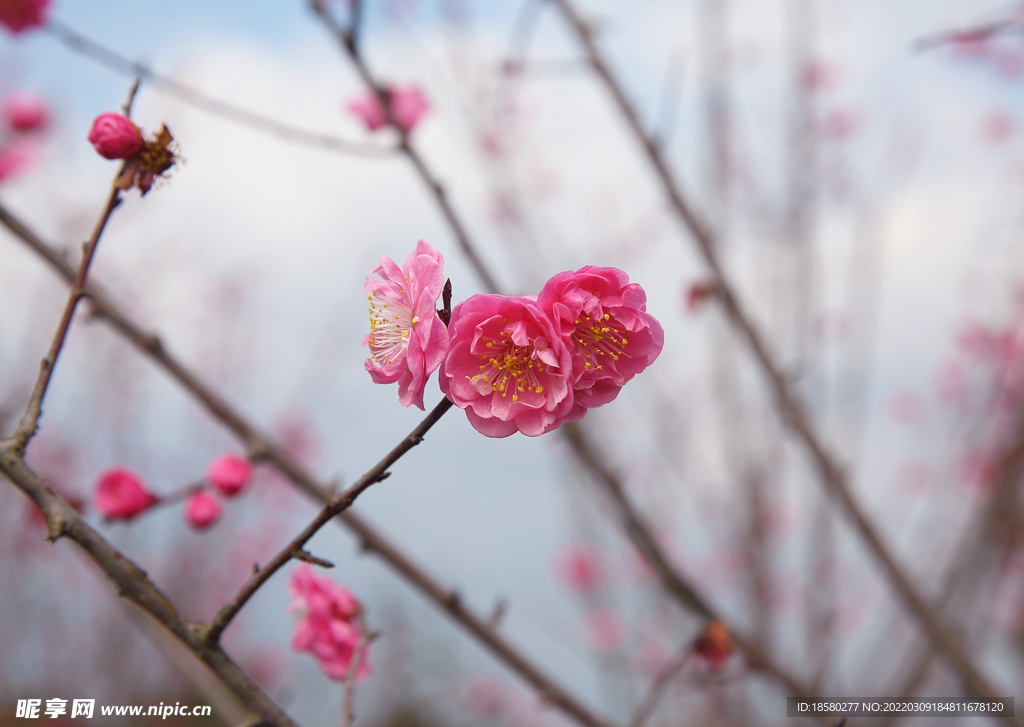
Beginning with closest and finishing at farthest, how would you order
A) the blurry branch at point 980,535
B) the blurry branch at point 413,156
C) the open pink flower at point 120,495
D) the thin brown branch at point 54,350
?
the thin brown branch at point 54,350 → the open pink flower at point 120,495 → the blurry branch at point 413,156 → the blurry branch at point 980,535

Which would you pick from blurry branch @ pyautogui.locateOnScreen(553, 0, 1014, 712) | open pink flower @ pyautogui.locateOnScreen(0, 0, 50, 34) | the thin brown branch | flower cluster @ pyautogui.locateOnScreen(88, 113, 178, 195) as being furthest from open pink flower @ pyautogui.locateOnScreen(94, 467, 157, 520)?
blurry branch @ pyautogui.locateOnScreen(553, 0, 1014, 712)

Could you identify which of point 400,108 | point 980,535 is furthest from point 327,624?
point 980,535

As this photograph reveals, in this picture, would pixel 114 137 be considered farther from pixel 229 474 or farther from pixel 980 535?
pixel 980 535

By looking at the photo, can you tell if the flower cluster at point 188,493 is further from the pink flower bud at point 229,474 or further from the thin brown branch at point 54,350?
the thin brown branch at point 54,350

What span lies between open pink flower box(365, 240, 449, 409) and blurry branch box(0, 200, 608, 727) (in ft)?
1.85

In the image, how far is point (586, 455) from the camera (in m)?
1.55

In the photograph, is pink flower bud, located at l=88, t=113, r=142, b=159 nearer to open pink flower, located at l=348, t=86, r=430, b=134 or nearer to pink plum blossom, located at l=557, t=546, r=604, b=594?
open pink flower, located at l=348, t=86, r=430, b=134

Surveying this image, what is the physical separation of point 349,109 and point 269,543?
186 inches

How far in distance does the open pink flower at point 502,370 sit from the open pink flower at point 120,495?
0.89m

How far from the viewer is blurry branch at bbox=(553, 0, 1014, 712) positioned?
5.69 feet

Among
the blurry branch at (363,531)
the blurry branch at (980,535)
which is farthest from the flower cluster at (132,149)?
the blurry branch at (980,535)

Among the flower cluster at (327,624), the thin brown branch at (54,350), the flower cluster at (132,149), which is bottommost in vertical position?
the flower cluster at (327,624)

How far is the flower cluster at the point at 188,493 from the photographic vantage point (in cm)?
124

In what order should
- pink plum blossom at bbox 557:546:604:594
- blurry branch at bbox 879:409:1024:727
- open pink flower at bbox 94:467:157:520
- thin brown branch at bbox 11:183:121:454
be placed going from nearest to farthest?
thin brown branch at bbox 11:183:121:454
open pink flower at bbox 94:467:157:520
blurry branch at bbox 879:409:1024:727
pink plum blossom at bbox 557:546:604:594
